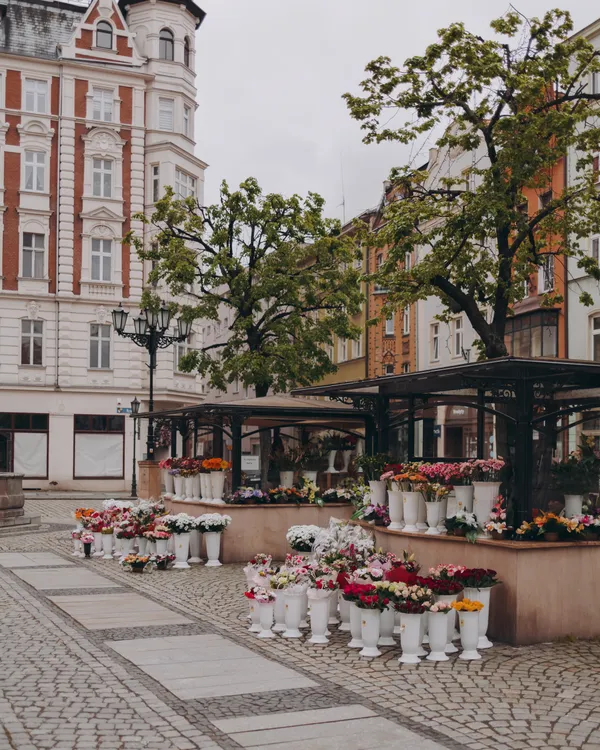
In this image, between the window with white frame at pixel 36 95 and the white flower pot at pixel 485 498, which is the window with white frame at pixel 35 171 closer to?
the window with white frame at pixel 36 95

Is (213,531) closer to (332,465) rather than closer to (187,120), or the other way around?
(332,465)

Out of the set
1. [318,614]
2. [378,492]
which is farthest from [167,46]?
[318,614]

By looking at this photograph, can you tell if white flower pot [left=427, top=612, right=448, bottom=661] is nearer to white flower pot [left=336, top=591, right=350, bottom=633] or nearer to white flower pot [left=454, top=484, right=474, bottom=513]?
white flower pot [left=336, top=591, right=350, bottom=633]

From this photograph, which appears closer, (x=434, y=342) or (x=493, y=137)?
(x=493, y=137)

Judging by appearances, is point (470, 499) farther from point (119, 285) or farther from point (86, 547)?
point (119, 285)

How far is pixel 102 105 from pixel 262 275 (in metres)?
19.6

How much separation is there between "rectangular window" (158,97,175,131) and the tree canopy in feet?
54.5

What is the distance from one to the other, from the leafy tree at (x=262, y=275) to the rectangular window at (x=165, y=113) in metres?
16.7

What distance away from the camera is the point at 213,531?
1747cm

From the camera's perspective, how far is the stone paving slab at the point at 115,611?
11945 millimetres

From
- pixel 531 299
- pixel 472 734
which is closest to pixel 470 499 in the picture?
pixel 472 734

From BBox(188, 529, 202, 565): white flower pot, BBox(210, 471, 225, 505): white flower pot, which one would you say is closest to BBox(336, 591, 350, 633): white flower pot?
BBox(188, 529, 202, 565): white flower pot

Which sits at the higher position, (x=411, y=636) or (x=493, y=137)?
(x=493, y=137)

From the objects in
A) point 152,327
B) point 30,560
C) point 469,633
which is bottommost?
point 30,560
